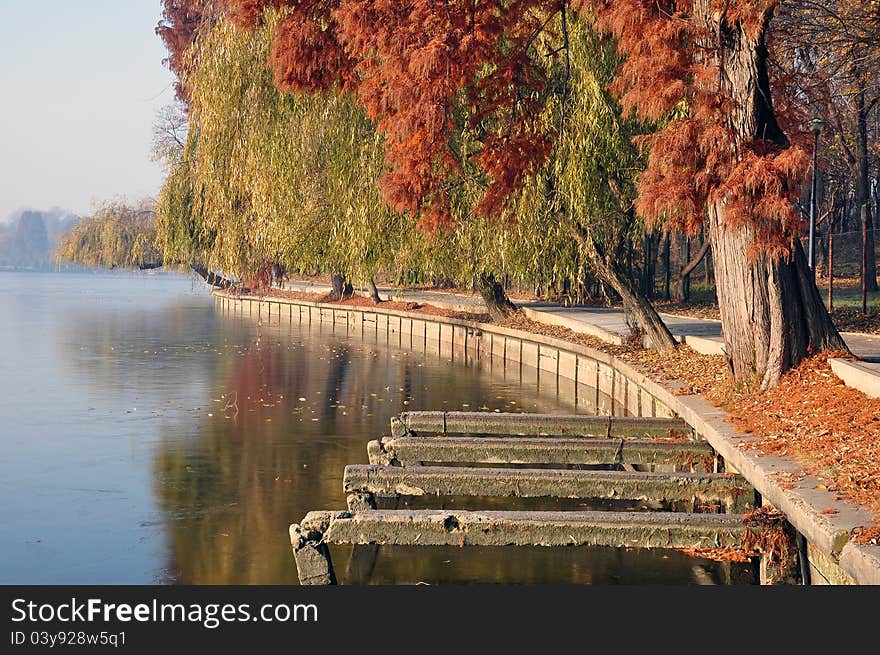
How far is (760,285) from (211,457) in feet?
26.9

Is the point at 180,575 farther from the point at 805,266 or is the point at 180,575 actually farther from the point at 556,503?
the point at 805,266

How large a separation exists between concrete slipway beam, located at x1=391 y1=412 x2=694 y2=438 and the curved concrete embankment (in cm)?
31

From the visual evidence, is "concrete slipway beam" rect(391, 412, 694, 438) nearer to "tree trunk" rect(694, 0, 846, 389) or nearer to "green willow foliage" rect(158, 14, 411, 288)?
"tree trunk" rect(694, 0, 846, 389)

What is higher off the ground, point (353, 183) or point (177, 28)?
point (177, 28)

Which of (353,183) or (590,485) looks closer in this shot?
(590,485)

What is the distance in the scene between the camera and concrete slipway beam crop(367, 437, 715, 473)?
1199 cm

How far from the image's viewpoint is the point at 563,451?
474 inches

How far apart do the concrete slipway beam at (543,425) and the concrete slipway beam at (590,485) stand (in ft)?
9.22

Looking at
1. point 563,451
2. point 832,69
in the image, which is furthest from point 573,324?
point 563,451

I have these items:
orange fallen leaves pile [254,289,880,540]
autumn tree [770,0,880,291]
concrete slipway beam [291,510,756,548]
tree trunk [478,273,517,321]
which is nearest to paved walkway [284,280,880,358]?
tree trunk [478,273,517,321]

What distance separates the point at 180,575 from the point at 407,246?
14379mm

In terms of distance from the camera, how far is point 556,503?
1286 centimetres

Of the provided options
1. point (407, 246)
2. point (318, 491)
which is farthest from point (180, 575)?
point (407, 246)

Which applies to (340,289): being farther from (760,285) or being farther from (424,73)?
(760,285)
